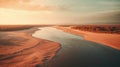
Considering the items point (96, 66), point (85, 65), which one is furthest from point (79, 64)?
point (96, 66)

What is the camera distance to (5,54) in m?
14.5

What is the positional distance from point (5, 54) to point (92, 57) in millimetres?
7803

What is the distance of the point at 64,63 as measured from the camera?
12.4 metres

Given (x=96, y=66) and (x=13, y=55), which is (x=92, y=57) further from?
(x=13, y=55)

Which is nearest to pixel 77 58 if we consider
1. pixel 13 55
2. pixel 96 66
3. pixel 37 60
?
pixel 96 66

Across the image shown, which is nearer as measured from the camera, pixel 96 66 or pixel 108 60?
pixel 96 66

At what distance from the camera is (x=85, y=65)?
11.8m

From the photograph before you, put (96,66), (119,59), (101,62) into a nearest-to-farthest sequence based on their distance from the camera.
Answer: (96,66), (101,62), (119,59)

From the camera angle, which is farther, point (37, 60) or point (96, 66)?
point (37, 60)

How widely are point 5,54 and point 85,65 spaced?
733cm

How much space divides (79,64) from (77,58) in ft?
5.87

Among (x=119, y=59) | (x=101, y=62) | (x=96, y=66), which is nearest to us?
(x=96, y=66)

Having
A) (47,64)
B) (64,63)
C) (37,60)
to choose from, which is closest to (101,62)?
(64,63)

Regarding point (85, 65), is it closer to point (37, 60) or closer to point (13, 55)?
point (37, 60)
